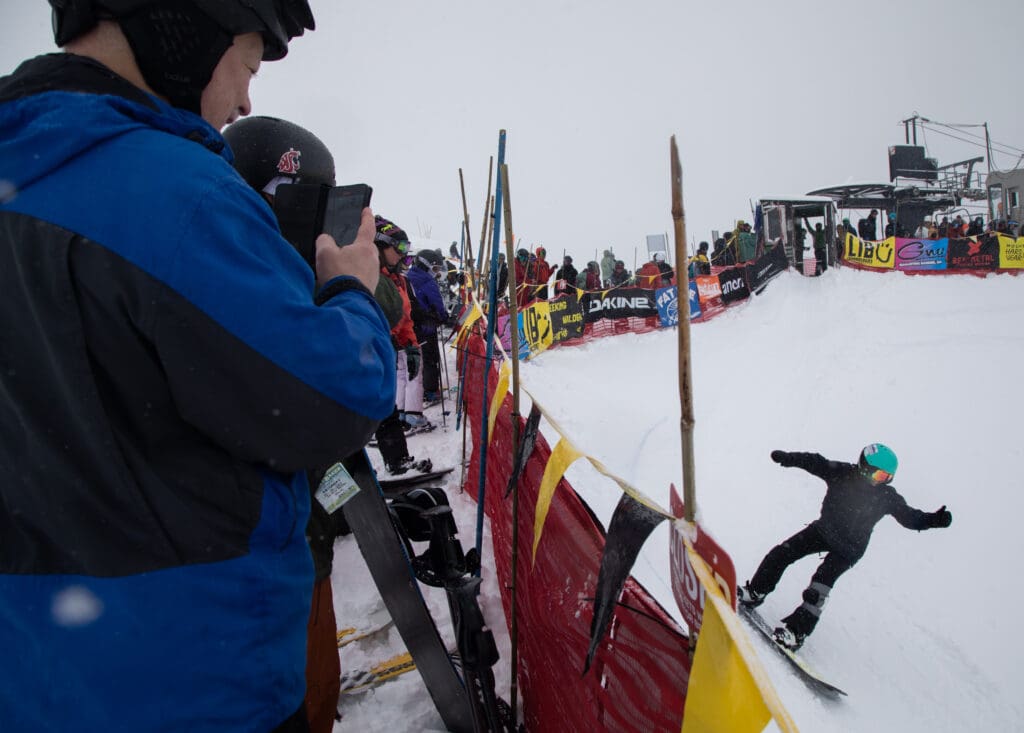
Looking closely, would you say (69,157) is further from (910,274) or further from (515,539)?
(910,274)

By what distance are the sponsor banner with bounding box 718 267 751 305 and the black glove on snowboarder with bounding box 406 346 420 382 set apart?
527 inches

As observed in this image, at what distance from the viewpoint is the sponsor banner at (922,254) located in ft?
64.2

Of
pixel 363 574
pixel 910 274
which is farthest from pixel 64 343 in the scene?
pixel 910 274

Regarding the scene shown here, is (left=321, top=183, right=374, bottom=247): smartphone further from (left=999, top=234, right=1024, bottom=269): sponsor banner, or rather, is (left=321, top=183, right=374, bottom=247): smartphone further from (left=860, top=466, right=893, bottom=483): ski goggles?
(left=999, top=234, right=1024, bottom=269): sponsor banner

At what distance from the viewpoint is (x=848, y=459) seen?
7.60 m

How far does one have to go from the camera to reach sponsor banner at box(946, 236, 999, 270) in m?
19.7

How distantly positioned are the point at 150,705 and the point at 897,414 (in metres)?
10.4

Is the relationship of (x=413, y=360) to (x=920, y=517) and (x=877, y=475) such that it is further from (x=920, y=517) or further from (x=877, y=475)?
(x=920, y=517)

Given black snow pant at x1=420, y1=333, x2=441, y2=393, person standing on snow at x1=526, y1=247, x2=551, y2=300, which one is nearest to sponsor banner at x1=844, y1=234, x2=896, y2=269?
person standing on snow at x1=526, y1=247, x2=551, y2=300

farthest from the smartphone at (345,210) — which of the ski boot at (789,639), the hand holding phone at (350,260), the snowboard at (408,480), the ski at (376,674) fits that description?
the ski boot at (789,639)

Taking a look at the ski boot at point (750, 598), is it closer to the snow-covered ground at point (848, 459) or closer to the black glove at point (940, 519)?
the snow-covered ground at point (848, 459)

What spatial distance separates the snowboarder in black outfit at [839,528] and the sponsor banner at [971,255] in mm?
20651

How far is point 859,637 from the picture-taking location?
14.1 feet

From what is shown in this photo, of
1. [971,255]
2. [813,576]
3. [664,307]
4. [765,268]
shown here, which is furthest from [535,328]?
[971,255]
